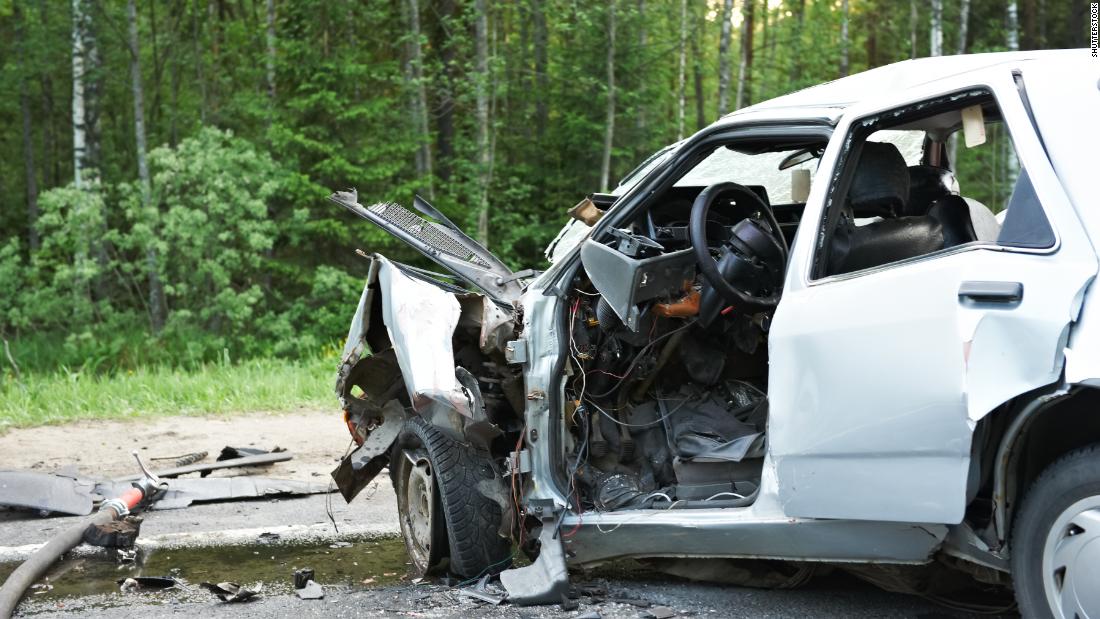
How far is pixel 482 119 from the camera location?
69.2ft

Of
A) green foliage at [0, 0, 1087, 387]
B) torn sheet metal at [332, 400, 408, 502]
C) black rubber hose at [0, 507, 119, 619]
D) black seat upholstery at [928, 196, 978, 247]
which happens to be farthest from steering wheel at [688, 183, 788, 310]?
green foliage at [0, 0, 1087, 387]

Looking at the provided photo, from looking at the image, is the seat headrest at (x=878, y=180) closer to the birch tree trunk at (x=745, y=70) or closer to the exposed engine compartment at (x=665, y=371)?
the exposed engine compartment at (x=665, y=371)

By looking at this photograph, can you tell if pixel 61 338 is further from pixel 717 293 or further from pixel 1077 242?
pixel 1077 242

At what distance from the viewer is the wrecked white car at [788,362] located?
3010mm

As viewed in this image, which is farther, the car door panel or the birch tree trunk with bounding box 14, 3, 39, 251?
the birch tree trunk with bounding box 14, 3, 39, 251

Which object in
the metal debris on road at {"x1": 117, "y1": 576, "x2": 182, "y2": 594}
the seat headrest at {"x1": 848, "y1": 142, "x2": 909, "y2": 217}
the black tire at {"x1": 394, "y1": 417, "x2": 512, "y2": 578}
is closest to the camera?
the seat headrest at {"x1": 848, "y1": 142, "x2": 909, "y2": 217}

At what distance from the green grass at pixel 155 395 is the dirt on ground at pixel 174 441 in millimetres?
287

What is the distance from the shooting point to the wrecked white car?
9.87ft

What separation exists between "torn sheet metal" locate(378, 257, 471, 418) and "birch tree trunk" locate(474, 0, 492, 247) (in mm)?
15811

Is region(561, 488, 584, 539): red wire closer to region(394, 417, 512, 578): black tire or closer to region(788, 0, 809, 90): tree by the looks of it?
region(394, 417, 512, 578): black tire

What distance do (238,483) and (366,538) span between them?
1.55 meters

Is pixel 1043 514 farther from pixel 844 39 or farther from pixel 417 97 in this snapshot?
pixel 844 39

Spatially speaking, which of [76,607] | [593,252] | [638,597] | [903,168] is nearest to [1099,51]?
[903,168]

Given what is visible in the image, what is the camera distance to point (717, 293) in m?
4.35
